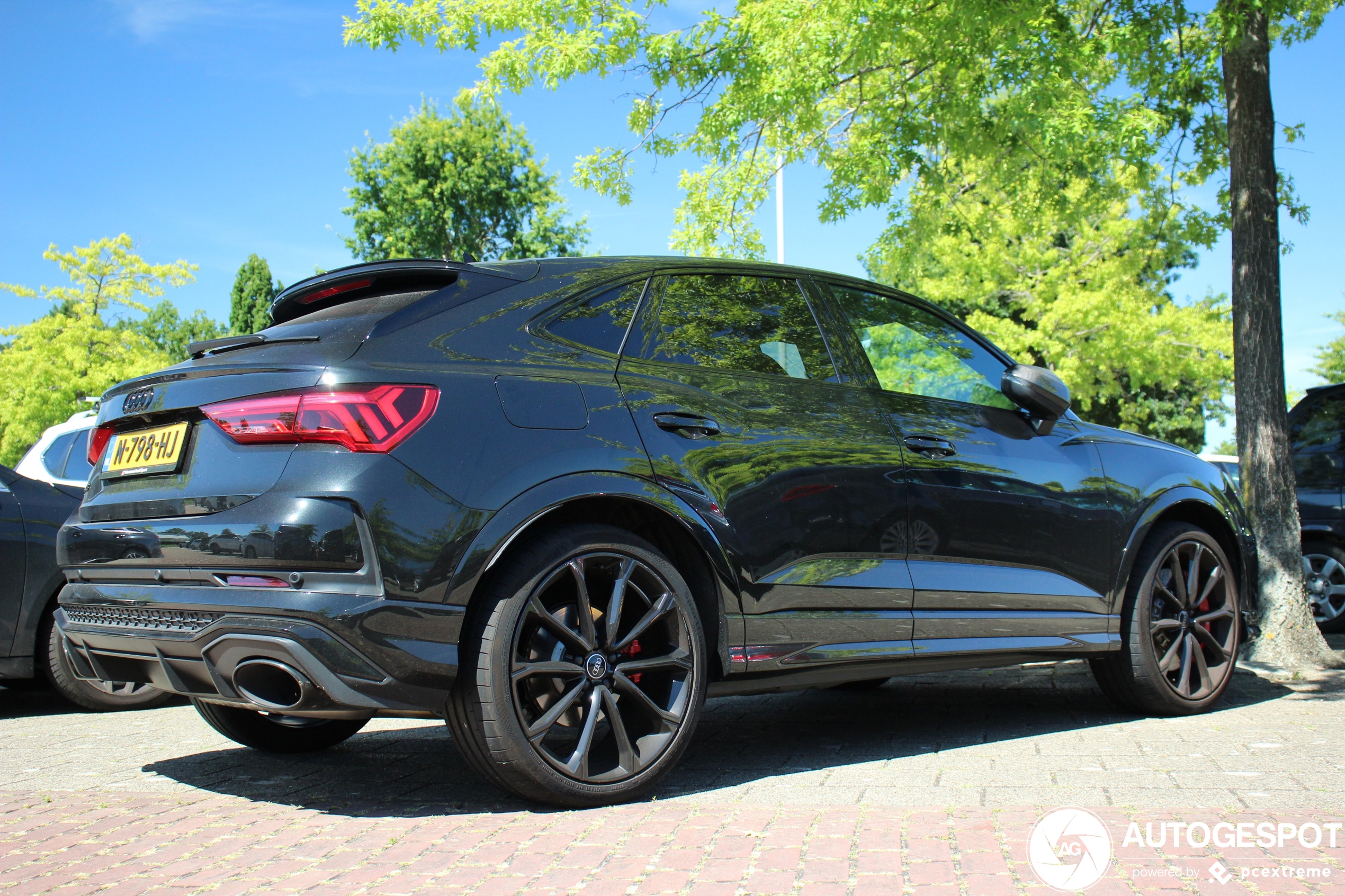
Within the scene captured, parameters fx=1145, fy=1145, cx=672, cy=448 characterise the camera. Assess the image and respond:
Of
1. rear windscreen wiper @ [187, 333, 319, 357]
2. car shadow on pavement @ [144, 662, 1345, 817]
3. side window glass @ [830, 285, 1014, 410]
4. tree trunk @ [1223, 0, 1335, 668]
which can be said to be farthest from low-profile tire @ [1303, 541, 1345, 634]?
rear windscreen wiper @ [187, 333, 319, 357]

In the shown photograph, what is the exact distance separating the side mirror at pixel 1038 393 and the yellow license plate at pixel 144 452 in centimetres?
327

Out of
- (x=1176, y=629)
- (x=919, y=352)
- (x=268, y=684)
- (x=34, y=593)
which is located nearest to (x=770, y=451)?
(x=919, y=352)

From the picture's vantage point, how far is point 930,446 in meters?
4.48

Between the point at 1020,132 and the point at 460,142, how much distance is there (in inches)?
1220

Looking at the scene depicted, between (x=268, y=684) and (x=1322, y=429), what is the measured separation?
897cm

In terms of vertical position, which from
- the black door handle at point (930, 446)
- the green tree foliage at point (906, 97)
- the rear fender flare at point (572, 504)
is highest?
the green tree foliage at point (906, 97)

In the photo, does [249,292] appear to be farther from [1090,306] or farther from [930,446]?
[930,446]

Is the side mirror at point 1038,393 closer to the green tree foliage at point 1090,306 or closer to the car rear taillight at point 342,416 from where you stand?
the car rear taillight at point 342,416

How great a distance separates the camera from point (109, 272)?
33.9 meters

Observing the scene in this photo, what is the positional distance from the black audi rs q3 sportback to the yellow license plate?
0.6 inches

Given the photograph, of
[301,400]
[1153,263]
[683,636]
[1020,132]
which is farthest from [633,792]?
[1153,263]

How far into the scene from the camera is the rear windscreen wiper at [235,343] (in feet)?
11.5

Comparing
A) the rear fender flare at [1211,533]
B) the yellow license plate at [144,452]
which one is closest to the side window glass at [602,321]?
the yellow license plate at [144,452]

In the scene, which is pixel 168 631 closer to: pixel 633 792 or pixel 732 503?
pixel 633 792
